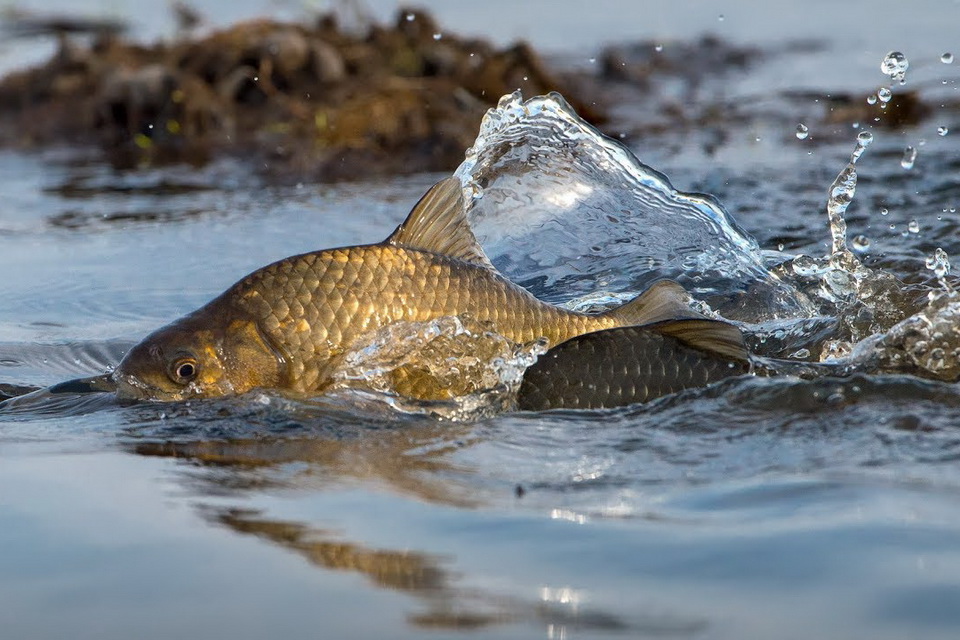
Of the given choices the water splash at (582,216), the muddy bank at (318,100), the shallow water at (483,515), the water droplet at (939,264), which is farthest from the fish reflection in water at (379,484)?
the muddy bank at (318,100)

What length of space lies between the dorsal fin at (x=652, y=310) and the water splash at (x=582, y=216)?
1.34 meters

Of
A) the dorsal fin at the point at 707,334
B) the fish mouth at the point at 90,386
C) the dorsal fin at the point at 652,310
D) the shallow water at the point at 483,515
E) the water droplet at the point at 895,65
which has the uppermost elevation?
the water droplet at the point at 895,65

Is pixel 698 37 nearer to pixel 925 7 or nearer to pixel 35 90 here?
pixel 925 7

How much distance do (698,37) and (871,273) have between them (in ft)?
28.5

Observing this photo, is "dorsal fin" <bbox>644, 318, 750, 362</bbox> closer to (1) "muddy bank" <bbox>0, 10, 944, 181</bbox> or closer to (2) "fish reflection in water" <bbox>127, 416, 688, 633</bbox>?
(2) "fish reflection in water" <bbox>127, 416, 688, 633</bbox>

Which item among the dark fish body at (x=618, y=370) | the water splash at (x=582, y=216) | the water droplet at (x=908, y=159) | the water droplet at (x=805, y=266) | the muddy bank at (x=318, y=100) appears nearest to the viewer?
the dark fish body at (x=618, y=370)

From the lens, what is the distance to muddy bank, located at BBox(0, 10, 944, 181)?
952cm

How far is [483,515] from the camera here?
112 inches

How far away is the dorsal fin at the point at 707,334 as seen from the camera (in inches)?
152

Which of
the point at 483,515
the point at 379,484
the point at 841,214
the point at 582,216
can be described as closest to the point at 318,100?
the point at 582,216

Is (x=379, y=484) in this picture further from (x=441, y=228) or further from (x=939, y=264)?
(x=939, y=264)

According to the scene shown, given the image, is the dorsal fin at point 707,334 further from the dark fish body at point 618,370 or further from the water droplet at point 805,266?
the water droplet at point 805,266

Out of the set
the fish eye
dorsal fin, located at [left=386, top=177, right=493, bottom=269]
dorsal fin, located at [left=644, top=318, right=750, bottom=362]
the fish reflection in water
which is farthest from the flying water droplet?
the fish eye

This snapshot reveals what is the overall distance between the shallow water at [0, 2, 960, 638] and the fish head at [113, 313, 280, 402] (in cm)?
7
